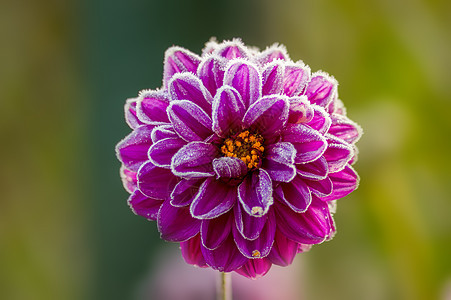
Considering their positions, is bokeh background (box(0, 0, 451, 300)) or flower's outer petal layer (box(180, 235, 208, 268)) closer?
flower's outer petal layer (box(180, 235, 208, 268))

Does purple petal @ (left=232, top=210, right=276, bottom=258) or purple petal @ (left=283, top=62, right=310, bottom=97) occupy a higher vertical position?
purple petal @ (left=283, top=62, right=310, bottom=97)

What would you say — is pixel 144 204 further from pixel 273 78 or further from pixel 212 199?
pixel 273 78

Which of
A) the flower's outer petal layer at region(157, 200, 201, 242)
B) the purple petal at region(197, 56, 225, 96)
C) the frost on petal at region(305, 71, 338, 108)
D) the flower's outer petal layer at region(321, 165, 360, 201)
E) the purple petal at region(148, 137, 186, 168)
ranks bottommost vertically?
the flower's outer petal layer at region(157, 200, 201, 242)

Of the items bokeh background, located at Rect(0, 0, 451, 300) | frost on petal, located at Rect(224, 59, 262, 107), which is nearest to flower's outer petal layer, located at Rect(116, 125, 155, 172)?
frost on petal, located at Rect(224, 59, 262, 107)

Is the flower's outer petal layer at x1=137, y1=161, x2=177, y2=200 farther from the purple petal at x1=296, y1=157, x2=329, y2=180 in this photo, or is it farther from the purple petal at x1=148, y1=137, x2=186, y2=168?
the purple petal at x1=296, y1=157, x2=329, y2=180
